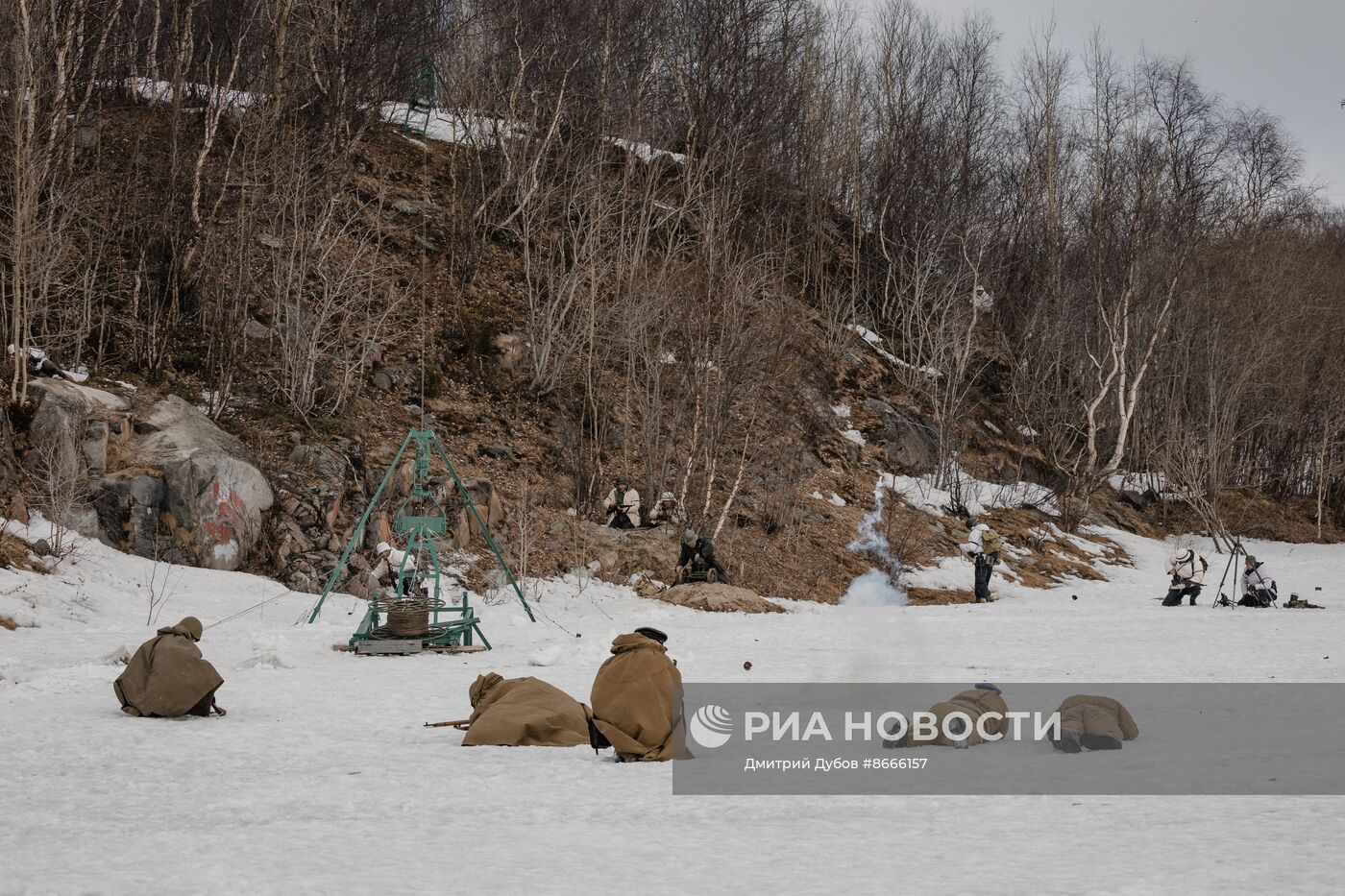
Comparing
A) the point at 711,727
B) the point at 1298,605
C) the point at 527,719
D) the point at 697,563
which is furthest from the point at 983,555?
the point at 527,719

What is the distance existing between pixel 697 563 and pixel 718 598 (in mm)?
1309

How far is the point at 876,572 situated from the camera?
65.8ft

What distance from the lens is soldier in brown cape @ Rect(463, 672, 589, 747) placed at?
22.7 feet

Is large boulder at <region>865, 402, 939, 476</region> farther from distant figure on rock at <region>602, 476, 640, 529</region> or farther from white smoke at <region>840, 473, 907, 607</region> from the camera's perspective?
distant figure on rock at <region>602, 476, 640, 529</region>

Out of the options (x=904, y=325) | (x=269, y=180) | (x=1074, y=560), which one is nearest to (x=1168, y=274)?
(x=904, y=325)

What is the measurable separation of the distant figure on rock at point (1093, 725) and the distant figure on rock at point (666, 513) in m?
13.1

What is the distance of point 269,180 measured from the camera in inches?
957

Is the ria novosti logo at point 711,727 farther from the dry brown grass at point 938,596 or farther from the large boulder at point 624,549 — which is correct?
the dry brown grass at point 938,596

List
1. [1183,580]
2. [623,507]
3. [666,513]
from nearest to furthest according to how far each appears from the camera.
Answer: [1183,580]
[623,507]
[666,513]

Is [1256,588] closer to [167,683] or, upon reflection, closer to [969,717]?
[969,717]

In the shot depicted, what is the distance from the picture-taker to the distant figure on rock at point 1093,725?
6.64 metres

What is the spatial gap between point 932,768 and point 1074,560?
19790 millimetres

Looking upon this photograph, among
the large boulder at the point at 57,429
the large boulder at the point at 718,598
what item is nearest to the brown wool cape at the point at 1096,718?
the large boulder at the point at 718,598

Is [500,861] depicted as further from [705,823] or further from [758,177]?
[758,177]
